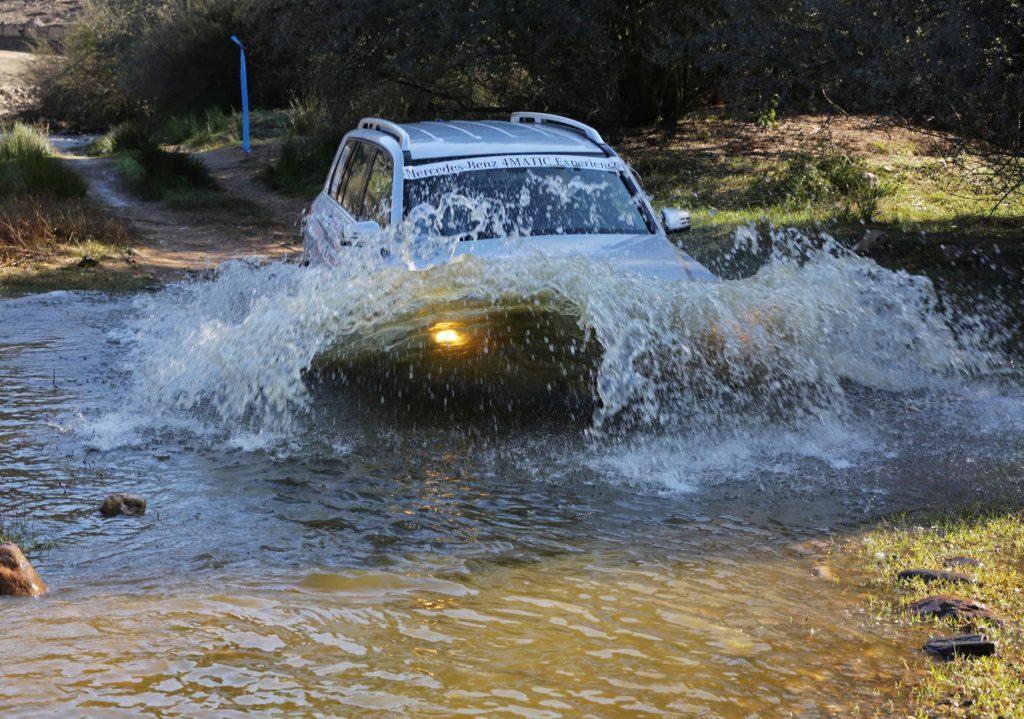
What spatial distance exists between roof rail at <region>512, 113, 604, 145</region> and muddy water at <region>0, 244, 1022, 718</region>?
2214 millimetres

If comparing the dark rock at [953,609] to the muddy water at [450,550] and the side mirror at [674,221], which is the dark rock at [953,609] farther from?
the side mirror at [674,221]

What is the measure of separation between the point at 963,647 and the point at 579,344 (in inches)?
126

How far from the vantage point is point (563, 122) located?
879 centimetres

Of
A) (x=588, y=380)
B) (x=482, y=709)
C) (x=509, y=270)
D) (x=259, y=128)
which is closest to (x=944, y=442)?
(x=588, y=380)

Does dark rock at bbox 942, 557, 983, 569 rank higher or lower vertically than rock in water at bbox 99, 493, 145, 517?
higher

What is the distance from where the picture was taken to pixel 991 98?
912cm

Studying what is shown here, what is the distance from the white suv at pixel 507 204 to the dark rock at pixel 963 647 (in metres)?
3.25

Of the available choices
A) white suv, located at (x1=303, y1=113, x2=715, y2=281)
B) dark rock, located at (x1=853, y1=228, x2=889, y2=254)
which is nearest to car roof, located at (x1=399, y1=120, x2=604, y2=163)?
white suv, located at (x1=303, y1=113, x2=715, y2=281)

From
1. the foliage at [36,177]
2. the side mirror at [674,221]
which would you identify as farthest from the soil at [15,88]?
the side mirror at [674,221]

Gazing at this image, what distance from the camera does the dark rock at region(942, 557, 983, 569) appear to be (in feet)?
15.5

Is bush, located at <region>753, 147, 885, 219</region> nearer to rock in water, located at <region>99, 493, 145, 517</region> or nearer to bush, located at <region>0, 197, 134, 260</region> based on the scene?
bush, located at <region>0, 197, 134, 260</region>

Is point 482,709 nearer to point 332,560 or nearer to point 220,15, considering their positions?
point 332,560

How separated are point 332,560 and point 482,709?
1349mm

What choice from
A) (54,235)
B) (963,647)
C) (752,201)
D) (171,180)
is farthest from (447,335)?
(171,180)
